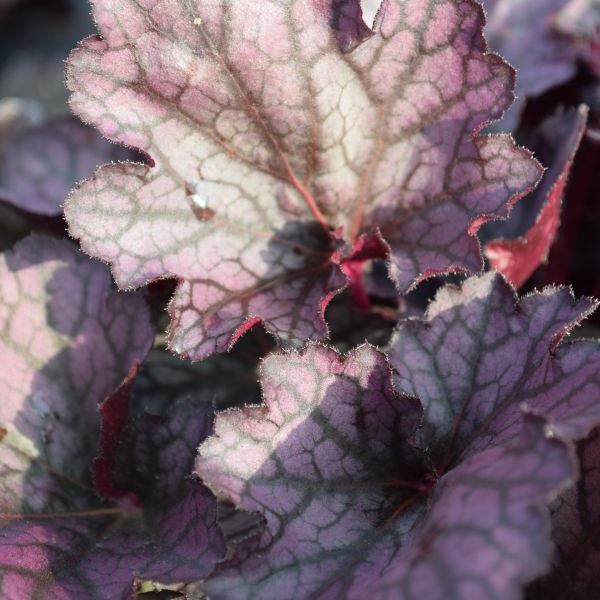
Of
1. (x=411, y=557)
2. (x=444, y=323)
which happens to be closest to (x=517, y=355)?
(x=444, y=323)

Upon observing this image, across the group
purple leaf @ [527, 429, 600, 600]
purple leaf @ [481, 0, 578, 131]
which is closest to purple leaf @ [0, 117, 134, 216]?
purple leaf @ [481, 0, 578, 131]

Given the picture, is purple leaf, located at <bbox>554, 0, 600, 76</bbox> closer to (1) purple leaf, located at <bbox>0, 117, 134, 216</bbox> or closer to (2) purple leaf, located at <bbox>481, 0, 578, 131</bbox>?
(2) purple leaf, located at <bbox>481, 0, 578, 131</bbox>

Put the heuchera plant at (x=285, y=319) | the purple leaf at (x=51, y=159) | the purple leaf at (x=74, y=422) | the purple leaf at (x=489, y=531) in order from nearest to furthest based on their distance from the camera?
1. the purple leaf at (x=489, y=531)
2. the heuchera plant at (x=285, y=319)
3. the purple leaf at (x=74, y=422)
4. the purple leaf at (x=51, y=159)

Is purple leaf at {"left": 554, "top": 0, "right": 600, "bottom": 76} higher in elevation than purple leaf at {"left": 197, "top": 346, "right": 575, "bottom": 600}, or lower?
higher

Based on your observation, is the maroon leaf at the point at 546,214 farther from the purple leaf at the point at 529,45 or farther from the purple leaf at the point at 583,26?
the purple leaf at the point at 583,26

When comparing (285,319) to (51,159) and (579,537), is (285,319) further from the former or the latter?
(51,159)

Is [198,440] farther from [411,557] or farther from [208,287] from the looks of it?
[411,557]

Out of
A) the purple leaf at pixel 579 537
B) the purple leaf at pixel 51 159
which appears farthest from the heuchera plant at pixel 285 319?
the purple leaf at pixel 51 159
